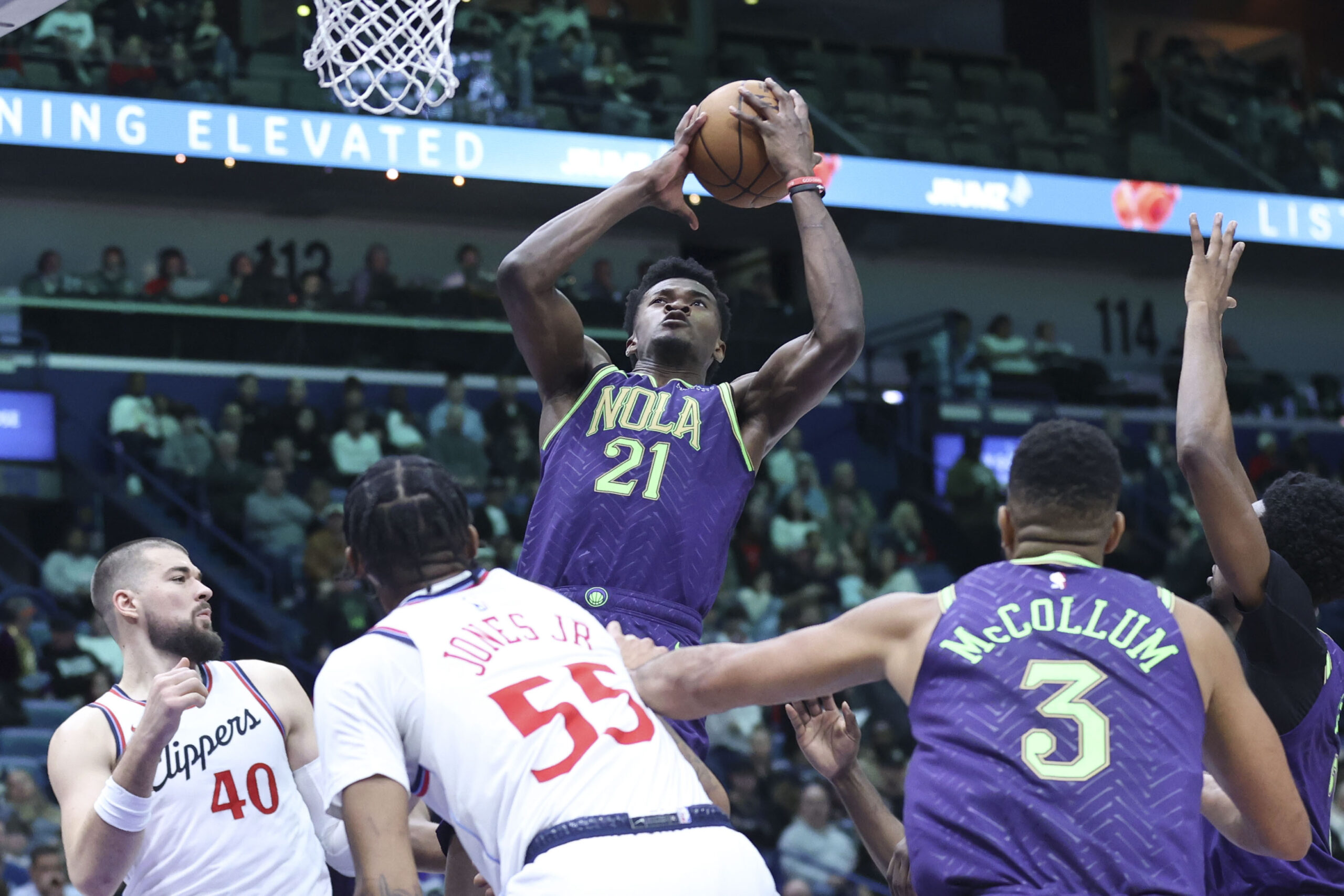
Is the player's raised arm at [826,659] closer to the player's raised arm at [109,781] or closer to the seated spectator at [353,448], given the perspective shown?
the player's raised arm at [109,781]

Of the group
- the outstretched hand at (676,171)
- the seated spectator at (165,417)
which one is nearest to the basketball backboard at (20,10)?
the outstretched hand at (676,171)

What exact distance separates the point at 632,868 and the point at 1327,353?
21675 millimetres

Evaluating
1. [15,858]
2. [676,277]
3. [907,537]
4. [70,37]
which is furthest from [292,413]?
[676,277]

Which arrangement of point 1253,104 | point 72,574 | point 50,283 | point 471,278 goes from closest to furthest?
1. point 72,574
2. point 50,283
3. point 471,278
4. point 1253,104

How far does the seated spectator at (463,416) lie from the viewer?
1479 cm

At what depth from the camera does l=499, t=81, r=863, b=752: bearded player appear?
463cm

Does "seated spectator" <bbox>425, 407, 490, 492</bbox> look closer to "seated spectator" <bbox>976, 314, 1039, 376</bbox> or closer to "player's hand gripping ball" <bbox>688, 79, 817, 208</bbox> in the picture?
"seated spectator" <bbox>976, 314, 1039, 376</bbox>

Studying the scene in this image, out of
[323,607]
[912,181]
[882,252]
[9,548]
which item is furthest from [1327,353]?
[9,548]

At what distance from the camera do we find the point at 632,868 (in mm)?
3115

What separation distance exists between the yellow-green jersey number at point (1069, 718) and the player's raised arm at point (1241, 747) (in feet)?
0.76

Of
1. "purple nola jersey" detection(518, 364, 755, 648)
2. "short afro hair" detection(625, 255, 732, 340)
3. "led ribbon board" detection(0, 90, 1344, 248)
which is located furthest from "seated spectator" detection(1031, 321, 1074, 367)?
"purple nola jersey" detection(518, 364, 755, 648)

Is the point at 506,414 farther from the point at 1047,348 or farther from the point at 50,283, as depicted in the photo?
the point at 1047,348

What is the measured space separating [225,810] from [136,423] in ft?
33.9

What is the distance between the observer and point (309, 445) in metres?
14.4
